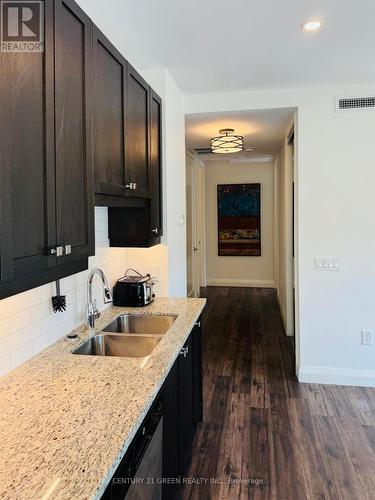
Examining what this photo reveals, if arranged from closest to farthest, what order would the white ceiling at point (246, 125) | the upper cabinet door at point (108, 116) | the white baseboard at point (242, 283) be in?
the upper cabinet door at point (108, 116)
the white ceiling at point (246, 125)
the white baseboard at point (242, 283)

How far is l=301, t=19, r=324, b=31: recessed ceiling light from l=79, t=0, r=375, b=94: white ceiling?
1.4 inches

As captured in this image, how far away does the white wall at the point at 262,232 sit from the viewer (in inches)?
325

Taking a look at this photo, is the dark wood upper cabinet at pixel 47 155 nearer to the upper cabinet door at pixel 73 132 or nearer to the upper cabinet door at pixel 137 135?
the upper cabinet door at pixel 73 132

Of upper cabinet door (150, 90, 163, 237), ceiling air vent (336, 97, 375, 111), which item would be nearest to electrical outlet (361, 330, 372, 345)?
ceiling air vent (336, 97, 375, 111)

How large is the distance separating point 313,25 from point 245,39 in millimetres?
443

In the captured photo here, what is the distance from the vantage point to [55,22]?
146 cm

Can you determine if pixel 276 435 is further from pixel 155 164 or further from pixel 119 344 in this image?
pixel 155 164

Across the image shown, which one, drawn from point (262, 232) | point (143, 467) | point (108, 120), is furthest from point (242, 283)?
point (143, 467)

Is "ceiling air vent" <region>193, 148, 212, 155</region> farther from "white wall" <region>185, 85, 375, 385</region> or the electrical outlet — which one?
the electrical outlet

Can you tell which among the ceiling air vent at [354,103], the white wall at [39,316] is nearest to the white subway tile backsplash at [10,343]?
the white wall at [39,316]

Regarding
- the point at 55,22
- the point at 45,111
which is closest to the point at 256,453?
the point at 45,111

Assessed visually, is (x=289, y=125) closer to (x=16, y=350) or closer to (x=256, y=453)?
(x=256, y=453)

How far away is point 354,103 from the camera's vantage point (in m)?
3.54

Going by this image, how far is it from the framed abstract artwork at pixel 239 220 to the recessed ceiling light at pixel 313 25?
231 inches
